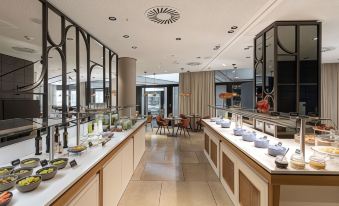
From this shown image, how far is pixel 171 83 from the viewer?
38.2ft

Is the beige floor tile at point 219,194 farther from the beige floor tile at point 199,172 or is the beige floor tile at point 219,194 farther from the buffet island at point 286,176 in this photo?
the buffet island at point 286,176

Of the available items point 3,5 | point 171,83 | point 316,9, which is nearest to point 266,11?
point 316,9

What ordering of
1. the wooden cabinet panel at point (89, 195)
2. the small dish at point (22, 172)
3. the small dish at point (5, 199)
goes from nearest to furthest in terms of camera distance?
the small dish at point (5, 199)
the small dish at point (22, 172)
the wooden cabinet panel at point (89, 195)

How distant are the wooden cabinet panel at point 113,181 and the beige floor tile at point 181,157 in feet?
7.37

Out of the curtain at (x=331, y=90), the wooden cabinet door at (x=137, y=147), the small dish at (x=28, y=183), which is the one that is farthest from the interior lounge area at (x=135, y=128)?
the curtain at (x=331, y=90)

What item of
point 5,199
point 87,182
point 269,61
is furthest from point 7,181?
point 269,61

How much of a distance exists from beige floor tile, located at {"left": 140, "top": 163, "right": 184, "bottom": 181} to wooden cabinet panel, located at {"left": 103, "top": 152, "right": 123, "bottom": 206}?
102 cm

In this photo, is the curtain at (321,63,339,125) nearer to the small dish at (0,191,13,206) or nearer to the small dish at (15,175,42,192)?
the small dish at (15,175,42,192)

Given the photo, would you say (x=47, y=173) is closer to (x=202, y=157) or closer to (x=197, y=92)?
(x=202, y=157)

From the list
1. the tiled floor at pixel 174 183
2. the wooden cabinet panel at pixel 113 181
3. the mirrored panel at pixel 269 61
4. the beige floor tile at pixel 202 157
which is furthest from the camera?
the beige floor tile at pixel 202 157

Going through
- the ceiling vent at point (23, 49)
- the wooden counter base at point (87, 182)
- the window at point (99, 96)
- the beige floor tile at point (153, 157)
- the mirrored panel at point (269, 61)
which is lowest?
the beige floor tile at point (153, 157)

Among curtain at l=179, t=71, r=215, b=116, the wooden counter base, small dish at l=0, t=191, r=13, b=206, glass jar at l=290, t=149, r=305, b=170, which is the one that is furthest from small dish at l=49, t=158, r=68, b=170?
curtain at l=179, t=71, r=215, b=116

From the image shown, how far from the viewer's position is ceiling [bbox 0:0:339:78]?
2.90 m

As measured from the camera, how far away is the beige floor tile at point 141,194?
2934 mm
